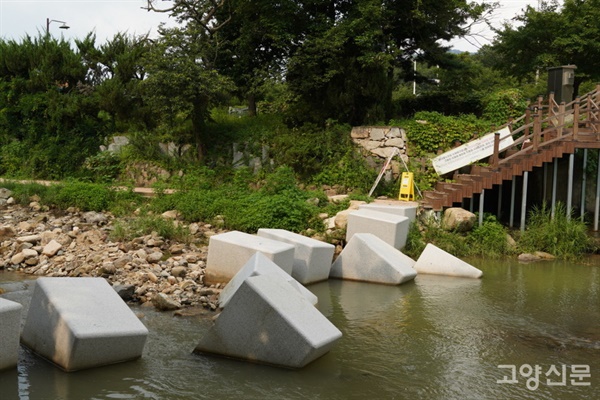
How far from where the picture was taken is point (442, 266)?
13195 millimetres

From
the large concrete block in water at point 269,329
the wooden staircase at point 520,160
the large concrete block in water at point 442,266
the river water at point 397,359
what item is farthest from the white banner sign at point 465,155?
the large concrete block in water at point 269,329

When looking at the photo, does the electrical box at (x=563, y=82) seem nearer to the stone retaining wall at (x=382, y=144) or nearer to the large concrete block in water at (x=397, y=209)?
the stone retaining wall at (x=382, y=144)

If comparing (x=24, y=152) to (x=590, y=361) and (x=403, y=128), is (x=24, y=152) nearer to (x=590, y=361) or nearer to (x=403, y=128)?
(x=403, y=128)

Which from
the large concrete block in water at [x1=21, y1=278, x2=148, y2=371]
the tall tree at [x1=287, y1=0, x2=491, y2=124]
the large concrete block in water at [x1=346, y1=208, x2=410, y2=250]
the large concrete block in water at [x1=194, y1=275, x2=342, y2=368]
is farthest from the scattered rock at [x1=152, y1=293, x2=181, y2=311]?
the tall tree at [x1=287, y1=0, x2=491, y2=124]

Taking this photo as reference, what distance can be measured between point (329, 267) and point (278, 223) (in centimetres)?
290

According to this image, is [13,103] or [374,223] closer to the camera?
[374,223]

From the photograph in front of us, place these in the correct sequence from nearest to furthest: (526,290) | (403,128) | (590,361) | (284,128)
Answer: (590,361), (526,290), (403,128), (284,128)

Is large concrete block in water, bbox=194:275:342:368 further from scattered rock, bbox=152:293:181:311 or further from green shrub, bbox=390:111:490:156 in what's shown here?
green shrub, bbox=390:111:490:156

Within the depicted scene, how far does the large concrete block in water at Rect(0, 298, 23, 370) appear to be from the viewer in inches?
265

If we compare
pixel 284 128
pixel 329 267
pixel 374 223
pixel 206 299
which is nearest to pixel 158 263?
pixel 206 299

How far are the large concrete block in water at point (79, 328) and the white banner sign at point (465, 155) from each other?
11.7m

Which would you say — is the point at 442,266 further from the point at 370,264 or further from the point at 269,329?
the point at 269,329

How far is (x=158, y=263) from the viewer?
12.2 m

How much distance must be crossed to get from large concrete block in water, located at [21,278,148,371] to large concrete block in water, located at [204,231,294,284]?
3326 millimetres
